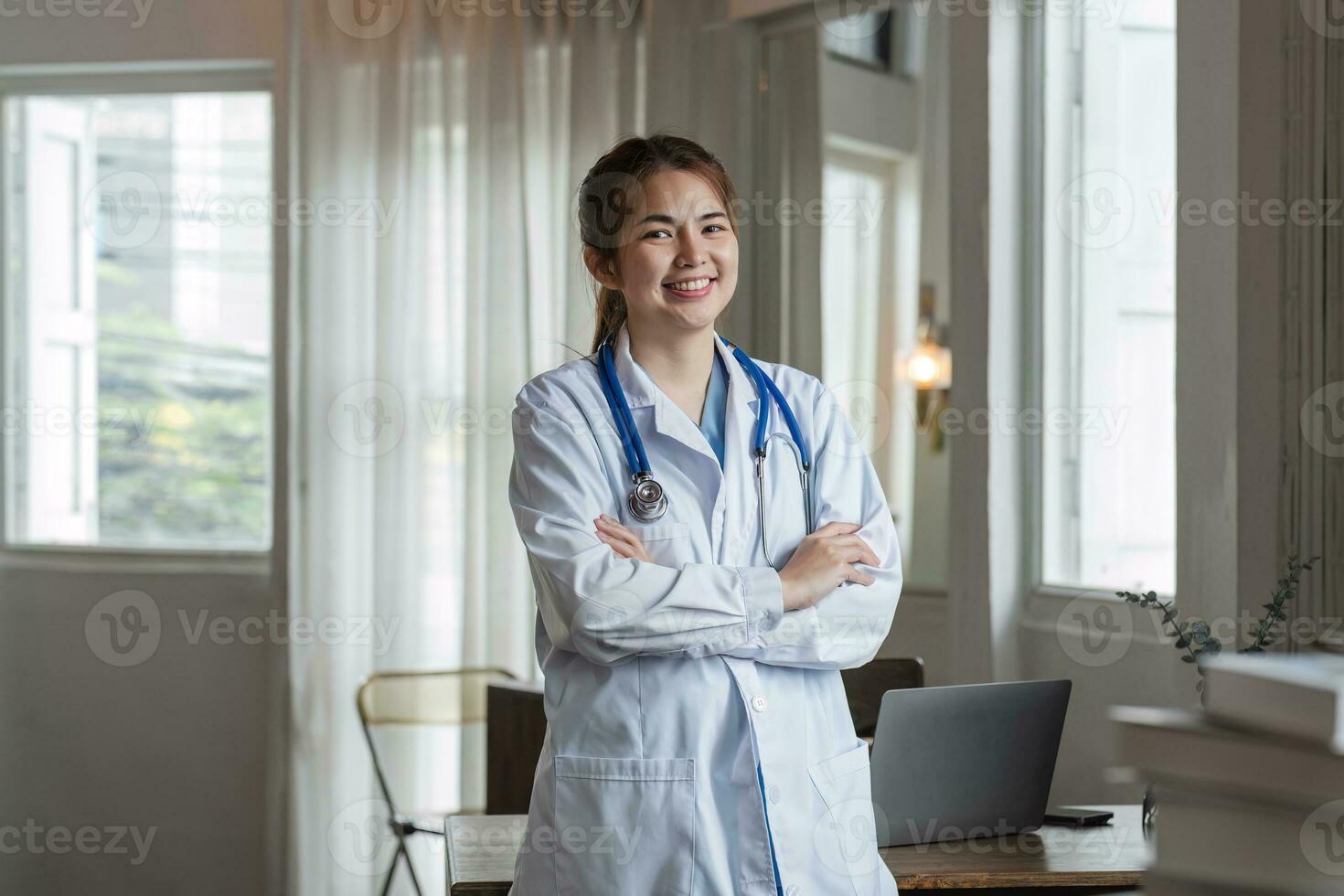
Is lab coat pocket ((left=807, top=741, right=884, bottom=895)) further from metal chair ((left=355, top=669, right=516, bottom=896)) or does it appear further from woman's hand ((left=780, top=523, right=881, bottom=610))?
metal chair ((left=355, top=669, right=516, bottom=896))

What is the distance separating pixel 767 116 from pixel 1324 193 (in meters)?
2.01

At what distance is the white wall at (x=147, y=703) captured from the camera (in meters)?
4.10

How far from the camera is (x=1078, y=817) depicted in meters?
2.02

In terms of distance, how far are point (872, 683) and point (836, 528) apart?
3.68ft

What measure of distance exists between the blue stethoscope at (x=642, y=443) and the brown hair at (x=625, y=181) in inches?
5.5

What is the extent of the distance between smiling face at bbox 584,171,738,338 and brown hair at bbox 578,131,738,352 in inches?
0.6

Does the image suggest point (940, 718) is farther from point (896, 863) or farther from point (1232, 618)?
point (1232, 618)

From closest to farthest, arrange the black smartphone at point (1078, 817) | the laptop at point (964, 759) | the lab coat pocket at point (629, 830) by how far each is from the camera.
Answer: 1. the lab coat pocket at point (629, 830)
2. the laptop at point (964, 759)
3. the black smartphone at point (1078, 817)

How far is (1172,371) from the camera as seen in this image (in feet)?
10.6

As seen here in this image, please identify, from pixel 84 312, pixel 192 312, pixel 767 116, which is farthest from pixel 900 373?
pixel 84 312
